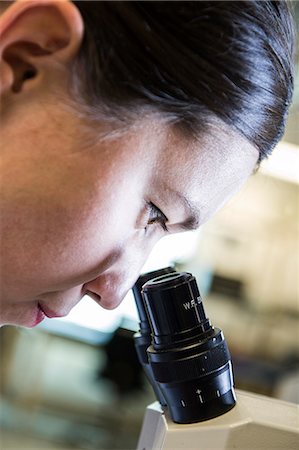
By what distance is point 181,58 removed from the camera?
0.64 meters

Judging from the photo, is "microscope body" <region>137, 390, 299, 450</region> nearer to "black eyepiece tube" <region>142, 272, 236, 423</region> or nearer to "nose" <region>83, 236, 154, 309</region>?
"black eyepiece tube" <region>142, 272, 236, 423</region>

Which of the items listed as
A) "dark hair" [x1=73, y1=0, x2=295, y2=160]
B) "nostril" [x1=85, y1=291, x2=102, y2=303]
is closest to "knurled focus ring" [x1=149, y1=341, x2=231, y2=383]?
"nostril" [x1=85, y1=291, x2=102, y2=303]

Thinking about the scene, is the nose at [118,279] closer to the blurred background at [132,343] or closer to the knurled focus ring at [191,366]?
the knurled focus ring at [191,366]

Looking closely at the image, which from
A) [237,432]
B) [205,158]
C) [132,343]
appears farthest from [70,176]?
[132,343]

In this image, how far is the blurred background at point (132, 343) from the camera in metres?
3.88

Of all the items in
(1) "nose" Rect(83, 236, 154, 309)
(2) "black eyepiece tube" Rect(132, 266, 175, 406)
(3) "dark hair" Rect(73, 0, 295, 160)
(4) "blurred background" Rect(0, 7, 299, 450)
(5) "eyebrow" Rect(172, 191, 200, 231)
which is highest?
(3) "dark hair" Rect(73, 0, 295, 160)

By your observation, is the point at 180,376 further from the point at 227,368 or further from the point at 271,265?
the point at 271,265

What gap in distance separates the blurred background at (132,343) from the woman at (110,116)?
113 inches

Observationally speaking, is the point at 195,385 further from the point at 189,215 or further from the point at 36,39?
the point at 36,39

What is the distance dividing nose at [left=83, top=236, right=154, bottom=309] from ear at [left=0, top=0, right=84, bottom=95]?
8.0 inches

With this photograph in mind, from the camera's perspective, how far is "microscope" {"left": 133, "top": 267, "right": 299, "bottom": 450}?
672mm

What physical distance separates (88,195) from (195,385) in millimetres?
214

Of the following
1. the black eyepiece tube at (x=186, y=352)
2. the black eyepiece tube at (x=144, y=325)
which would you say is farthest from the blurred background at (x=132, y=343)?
the black eyepiece tube at (x=186, y=352)

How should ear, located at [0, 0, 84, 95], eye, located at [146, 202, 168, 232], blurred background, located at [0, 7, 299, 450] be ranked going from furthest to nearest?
blurred background, located at [0, 7, 299, 450] → eye, located at [146, 202, 168, 232] → ear, located at [0, 0, 84, 95]
